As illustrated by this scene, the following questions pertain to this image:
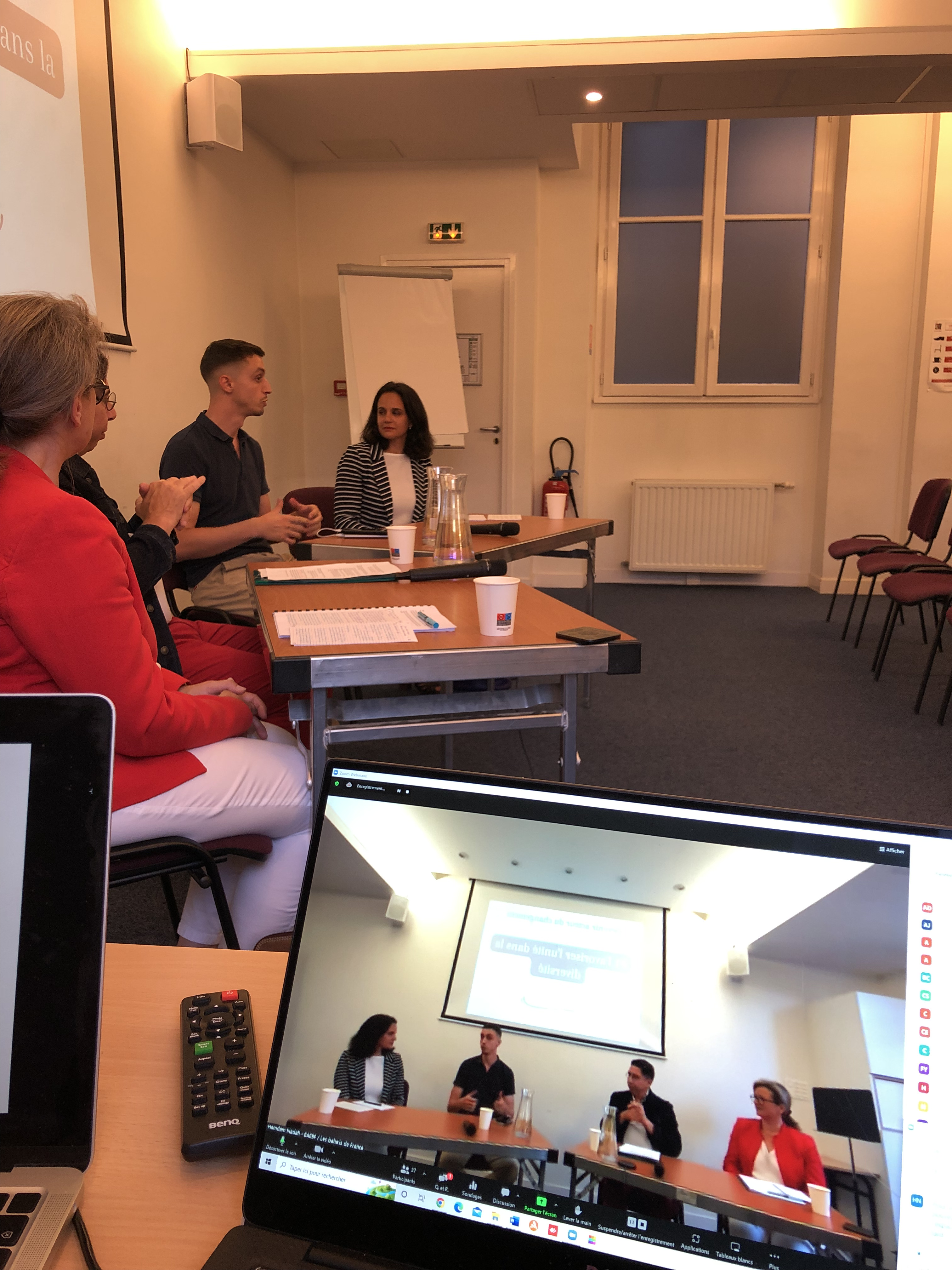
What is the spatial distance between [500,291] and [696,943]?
247 inches

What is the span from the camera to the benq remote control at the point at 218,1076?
0.62 metres

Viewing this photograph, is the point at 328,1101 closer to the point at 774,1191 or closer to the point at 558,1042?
the point at 558,1042

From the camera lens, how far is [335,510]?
152 inches

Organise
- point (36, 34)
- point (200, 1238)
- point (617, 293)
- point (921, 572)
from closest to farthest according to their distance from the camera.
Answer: point (200, 1238) → point (36, 34) → point (921, 572) → point (617, 293)

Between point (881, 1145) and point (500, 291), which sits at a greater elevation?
point (500, 291)

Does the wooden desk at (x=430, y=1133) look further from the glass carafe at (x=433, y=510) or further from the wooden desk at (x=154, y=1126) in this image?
the glass carafe at (x=433, y=510)

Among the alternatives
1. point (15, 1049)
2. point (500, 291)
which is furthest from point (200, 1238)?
point (500, 291)

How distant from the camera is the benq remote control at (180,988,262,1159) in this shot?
0.62 metres

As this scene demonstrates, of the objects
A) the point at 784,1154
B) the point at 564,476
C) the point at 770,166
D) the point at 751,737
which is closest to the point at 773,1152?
the point at 784,1154

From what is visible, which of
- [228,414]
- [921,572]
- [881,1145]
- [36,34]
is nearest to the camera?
[881,1145]

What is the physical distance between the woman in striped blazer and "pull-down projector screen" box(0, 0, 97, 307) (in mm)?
1173

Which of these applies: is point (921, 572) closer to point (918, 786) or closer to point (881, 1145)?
point (918, 786)

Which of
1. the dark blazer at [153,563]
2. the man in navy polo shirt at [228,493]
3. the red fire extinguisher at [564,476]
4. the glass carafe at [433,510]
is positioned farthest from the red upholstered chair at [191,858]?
the red fire extinguisher at [564,476]

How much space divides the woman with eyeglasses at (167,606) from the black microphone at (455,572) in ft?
1.38
